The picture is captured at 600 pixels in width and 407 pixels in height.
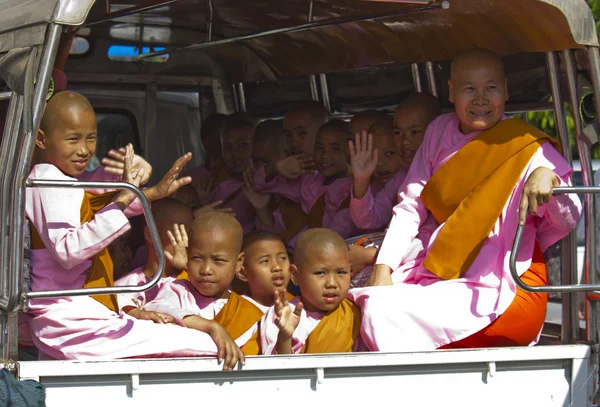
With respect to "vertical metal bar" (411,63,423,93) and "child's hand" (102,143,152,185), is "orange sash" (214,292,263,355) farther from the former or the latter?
"vertical metal bar" (411,63,423,93)

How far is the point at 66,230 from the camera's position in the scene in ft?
13.8

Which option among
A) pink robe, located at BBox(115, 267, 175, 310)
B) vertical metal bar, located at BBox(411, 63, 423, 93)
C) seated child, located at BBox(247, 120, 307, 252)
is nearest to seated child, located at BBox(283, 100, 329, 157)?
seated child, located at BBox(247, 120, 307, 252)

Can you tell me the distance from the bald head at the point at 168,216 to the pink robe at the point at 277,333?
3.26 feet

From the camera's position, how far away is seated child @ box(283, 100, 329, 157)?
6.62 metres

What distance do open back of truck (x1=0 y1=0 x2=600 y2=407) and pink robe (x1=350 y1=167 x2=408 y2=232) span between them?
0.80 meters

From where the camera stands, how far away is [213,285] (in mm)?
4809

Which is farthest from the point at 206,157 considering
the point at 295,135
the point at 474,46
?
the point at 474,46

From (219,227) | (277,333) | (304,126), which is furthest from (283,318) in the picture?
(304,126)

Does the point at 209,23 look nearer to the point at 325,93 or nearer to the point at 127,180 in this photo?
the point at 325,93

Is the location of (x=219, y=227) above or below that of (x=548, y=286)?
above

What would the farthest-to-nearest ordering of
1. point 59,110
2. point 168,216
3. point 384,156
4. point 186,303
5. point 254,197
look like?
1. point 254,197
2. point 384,156
3. point 168,216
4. point 186,303
5. point 59,110

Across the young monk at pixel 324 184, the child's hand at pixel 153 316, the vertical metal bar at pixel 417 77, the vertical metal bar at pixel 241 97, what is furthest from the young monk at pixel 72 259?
the vertical metal bar at pixel 241 97

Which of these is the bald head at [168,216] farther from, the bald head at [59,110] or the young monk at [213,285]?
the bald head at [59,110]

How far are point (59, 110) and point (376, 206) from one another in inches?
74.8
